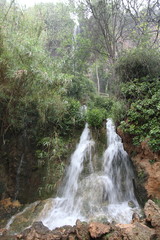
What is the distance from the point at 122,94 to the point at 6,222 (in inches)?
236

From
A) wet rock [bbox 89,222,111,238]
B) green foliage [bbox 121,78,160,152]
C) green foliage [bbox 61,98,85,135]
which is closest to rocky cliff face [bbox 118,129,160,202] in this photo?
green foliage [bbox 121,78,160,152]

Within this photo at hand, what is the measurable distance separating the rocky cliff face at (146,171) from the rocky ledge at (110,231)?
2.69ft

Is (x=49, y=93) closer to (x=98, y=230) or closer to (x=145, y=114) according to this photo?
(x=145, y=114)

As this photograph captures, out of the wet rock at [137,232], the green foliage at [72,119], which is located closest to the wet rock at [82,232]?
the wet rock at [137,232]

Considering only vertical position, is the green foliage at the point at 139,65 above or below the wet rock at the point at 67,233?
above

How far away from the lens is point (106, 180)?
612 centimetres

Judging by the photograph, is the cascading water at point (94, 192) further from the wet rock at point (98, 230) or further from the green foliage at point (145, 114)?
the green foliage at point (145, 114)

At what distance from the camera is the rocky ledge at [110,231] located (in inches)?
123

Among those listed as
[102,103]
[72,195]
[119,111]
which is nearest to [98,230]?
[72,195]

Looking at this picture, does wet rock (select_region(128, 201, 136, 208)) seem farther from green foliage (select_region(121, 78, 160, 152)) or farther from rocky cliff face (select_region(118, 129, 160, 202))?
green foliage (select_region(121, 78, 160, 152))

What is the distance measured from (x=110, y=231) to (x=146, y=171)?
210 centimetres

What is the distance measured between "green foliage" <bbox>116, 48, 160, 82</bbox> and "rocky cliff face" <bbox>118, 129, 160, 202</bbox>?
8.43 feet

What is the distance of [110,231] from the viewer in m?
Answer: 3.46

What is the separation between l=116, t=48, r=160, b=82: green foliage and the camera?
20.2 feet
